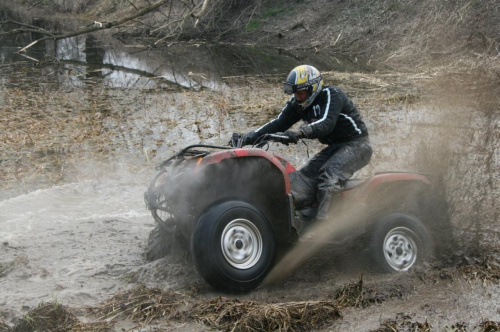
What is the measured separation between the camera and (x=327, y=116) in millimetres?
6285

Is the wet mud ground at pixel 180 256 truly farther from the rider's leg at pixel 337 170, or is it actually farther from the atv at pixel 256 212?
the rider's leg at pixel 337 170

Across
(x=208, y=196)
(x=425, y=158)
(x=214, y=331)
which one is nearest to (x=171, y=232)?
(x=208, y=196)

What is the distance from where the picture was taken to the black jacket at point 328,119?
6.23 m

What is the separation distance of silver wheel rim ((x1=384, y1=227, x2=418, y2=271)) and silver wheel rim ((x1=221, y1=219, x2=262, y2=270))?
161 centimetres

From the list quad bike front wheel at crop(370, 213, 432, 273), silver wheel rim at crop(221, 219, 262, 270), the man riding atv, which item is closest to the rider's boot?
the man riding atv

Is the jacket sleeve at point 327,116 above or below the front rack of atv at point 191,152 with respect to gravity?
above

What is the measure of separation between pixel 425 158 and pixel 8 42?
2818cm

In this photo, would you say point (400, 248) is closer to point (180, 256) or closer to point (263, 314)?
point (263, 314)

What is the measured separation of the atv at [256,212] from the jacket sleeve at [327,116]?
0.41 metres

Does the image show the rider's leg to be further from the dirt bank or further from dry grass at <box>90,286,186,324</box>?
dry grass at <box>90,286,186,324</box>

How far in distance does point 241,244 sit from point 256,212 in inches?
13.0

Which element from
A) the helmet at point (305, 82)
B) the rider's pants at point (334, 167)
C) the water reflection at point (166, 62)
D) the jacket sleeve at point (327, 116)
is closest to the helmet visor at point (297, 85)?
the helmet at point (305, 82)

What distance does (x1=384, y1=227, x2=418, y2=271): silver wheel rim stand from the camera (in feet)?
20.1

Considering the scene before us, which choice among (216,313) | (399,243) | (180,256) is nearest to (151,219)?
(180,256)
